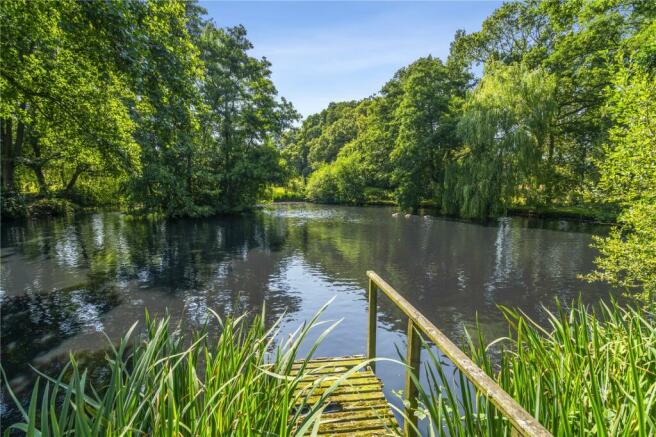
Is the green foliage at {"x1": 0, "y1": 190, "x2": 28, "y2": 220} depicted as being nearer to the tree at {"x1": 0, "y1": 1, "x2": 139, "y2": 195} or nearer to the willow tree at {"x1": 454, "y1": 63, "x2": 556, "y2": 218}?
the tree at {"x1": 0, "y1": 1, "x2": 139, "y2": 195}

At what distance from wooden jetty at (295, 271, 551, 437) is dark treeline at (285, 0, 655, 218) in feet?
40.0

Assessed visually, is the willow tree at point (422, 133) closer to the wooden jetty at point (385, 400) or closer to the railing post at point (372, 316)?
the railing post at point (372, 316)

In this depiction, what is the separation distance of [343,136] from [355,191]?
1046 inches

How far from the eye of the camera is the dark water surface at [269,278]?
297 inches

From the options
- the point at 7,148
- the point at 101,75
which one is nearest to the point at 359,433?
the point at 101,75

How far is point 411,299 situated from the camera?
9.77m

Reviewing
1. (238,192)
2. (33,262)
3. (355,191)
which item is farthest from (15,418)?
(355,191)

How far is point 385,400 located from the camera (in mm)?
3461

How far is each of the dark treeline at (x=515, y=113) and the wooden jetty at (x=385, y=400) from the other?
40.0 feet

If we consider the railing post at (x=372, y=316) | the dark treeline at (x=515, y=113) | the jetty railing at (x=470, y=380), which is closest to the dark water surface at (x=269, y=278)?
the railing post at (x=372, y=316)

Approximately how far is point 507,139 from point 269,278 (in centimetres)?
1991

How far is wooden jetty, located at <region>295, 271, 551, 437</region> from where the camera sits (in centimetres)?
131

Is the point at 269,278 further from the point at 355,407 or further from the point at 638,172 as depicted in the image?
the point at 638,172

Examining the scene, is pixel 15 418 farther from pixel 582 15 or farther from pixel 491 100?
pixel 491 100
